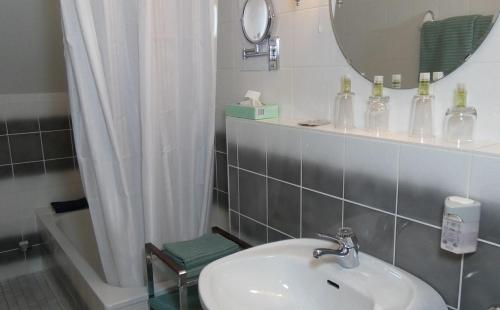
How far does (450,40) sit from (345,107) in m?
0.40

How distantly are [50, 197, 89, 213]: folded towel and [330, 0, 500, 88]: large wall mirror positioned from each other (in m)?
2.32

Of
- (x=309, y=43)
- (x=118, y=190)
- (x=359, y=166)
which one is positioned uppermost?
(x=309, y=43)

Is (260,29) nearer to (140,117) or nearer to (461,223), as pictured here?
(140,117)

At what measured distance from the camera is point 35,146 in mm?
2928

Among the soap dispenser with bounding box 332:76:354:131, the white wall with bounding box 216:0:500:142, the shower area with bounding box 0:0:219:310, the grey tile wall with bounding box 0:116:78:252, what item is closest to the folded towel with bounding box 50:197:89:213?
the grey tile wall with bounding box 0:116:78:252

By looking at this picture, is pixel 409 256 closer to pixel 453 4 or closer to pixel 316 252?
pixel 316 252

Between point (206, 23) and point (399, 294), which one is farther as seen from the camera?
point (206, 23)

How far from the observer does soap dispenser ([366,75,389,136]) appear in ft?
4.30

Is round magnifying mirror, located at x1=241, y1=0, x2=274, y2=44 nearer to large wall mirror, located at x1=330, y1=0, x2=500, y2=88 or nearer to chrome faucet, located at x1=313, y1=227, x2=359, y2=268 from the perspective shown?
large wall mirror, located at x1=330, y1=0, x2=500, y2=88

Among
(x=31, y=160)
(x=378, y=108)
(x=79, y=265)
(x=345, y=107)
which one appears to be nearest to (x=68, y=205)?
(x=31, y=160)

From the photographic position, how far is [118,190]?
1692mm

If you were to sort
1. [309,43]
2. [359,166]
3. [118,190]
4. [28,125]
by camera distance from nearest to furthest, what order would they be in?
1. [359,166]
2. [309,43]
3. [118,190]
4. [28,125]

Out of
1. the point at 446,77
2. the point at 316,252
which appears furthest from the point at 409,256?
the point at 446,77

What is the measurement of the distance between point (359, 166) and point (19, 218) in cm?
260
